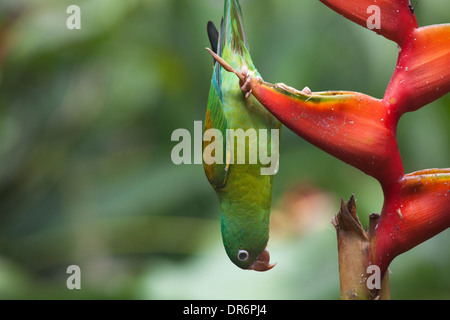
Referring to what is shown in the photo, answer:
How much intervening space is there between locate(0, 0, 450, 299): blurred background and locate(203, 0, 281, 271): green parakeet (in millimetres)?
597

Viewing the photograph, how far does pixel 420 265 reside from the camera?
5.50 ft

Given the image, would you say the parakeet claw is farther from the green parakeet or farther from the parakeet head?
the parakeet head

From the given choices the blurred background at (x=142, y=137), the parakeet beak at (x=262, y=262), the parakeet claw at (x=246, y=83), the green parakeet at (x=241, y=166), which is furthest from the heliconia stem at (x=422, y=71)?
the blurred background at (x=142, y=137)

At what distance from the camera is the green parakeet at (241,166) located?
1.10m

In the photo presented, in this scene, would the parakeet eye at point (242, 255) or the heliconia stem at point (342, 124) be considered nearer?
the heliconia stem at point (342, 124)

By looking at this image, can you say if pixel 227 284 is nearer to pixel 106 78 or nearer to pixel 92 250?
pixel 92 250

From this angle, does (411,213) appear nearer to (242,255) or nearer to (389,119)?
(389,119)

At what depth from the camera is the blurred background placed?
6.59 feet

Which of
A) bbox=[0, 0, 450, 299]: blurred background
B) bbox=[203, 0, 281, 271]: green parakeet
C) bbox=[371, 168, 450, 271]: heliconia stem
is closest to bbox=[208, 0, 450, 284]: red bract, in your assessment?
bbox=[371, 168, 450, 271]: heliconia stem

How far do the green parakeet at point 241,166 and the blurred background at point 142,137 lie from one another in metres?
0.60

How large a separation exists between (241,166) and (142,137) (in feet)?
5.96

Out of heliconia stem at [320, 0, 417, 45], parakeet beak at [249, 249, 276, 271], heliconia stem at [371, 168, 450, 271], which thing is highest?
heliconia stem at [320, 0, 417, 45]

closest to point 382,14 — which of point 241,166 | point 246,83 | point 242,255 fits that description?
point 246,83

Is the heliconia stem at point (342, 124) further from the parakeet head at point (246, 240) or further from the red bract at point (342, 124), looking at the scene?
the parakeet head at point (246, 240)
